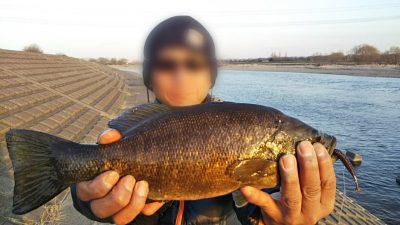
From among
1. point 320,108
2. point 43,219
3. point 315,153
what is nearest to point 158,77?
point 315,153

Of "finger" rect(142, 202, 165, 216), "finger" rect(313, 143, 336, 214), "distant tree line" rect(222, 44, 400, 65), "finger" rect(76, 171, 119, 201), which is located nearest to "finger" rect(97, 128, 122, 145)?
"finger" rect(76, 171, 119, 201)

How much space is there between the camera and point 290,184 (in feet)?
8.23

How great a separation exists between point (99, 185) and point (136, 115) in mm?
628

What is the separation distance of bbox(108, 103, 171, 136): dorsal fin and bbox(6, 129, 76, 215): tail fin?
42 cm

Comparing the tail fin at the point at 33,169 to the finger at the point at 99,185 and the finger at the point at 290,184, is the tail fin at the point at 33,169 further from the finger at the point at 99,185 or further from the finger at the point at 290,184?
the finger at the point at 290,184

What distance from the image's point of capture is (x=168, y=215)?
324cm

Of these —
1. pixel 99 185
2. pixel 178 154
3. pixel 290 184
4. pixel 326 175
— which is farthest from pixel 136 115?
pixel 326 175

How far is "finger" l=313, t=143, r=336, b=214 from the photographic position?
2469 millimetres

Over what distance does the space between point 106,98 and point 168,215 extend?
16652 millimetres

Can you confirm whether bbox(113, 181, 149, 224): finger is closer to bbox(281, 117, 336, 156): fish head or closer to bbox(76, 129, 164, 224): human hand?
bbox(76, 129, 164, 224): human hand

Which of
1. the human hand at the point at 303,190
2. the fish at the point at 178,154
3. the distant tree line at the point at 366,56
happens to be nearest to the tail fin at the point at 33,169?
the fish at the point at 178,154

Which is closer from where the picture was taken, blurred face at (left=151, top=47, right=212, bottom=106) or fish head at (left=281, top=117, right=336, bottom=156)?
fish head at (left=281, top=117, right=336, bottom=156)

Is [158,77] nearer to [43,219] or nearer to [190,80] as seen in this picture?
[190,80]

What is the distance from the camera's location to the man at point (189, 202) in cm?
252
